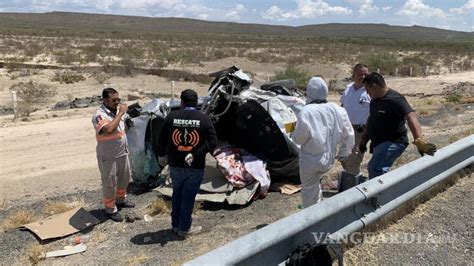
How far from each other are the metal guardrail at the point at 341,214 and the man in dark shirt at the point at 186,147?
1846 mm

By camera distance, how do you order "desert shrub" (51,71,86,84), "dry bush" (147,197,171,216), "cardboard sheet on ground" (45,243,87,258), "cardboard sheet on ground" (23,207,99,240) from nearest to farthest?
1. "cardboard sheet on ground" (45,243,87,258)
2. "cardboard sheet on ground" (23,207,99,240)
3. "dry bush" (147,197,171,216)
4. "desert shrub" (51,71,86,84)

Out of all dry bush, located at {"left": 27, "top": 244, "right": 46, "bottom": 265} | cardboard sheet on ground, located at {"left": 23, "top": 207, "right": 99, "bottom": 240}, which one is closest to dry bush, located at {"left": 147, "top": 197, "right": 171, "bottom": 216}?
cardboard sheet on ground, located at {"left": 23, "top": 207, "right": 99, "bottom": 240}

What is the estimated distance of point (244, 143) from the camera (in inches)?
290

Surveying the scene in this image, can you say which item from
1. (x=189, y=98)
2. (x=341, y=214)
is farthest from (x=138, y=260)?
(x=341, y=214)

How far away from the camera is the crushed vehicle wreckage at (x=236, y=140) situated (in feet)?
22.3

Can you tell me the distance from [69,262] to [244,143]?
10.3 feet

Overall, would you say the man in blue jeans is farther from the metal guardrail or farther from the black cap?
the black cap

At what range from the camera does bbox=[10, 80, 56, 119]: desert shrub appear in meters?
19.7

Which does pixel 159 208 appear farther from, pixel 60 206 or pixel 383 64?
pixel 383 64

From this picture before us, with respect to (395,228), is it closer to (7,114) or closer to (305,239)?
(305,239)

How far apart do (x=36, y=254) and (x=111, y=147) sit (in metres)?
1.55

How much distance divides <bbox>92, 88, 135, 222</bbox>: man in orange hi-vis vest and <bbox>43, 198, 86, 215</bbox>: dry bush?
0.72m

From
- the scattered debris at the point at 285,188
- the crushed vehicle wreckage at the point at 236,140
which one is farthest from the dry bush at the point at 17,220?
the scattered debris at the point at 285,188

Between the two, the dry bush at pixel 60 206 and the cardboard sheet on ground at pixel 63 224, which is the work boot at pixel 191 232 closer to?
the cardboard sheet on ground at pixel 63 224
